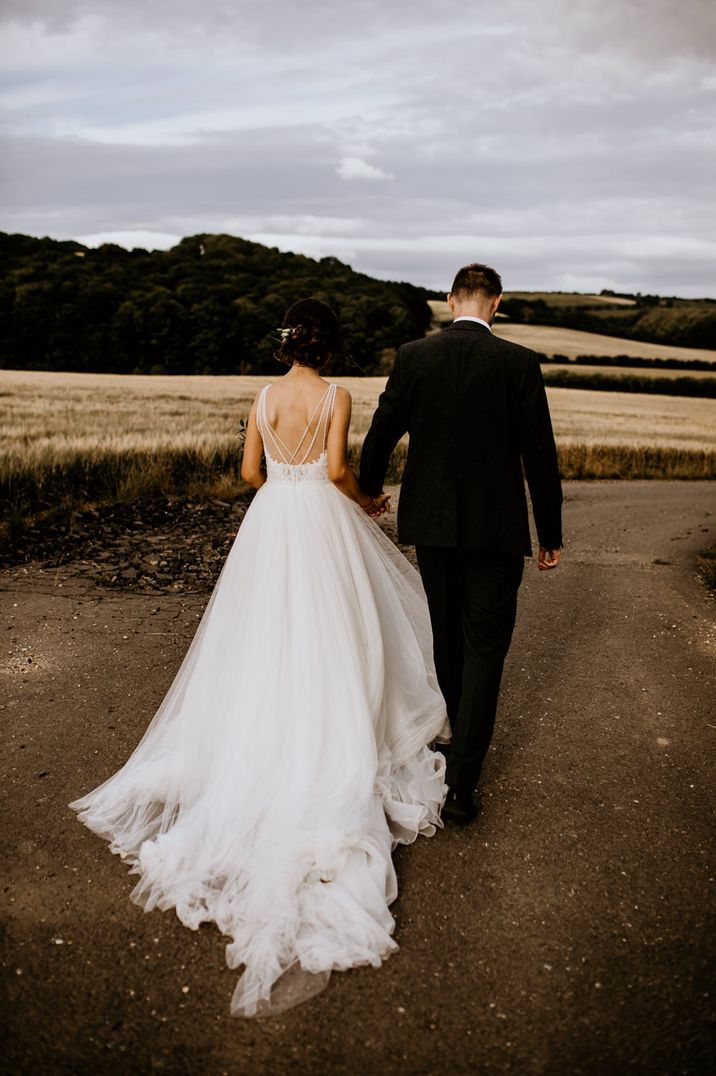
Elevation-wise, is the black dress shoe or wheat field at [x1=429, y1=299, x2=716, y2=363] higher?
wheat field at [x1=429, y1=299, x2=716, y2=363]

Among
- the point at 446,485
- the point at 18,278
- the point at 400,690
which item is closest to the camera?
the point at 446,485

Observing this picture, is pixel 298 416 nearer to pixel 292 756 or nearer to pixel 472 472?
pixel 472 472

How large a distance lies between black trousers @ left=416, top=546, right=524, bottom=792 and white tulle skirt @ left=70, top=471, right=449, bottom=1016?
0.26 metres

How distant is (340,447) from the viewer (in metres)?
3.89

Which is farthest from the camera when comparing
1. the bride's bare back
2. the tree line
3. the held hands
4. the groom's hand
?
the tree line

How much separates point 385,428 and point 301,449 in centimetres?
42

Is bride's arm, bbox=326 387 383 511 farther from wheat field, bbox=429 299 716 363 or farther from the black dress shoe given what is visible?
wheat field, bbox=429 299 716 363

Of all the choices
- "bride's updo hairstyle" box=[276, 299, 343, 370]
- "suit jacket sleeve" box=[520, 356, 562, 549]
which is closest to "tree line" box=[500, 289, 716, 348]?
"suit jacket sleeve" box=[520, 356, 562, 549]

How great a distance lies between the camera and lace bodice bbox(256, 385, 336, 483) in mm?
3834

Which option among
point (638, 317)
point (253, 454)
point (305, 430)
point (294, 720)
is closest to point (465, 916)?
point (294, 720)

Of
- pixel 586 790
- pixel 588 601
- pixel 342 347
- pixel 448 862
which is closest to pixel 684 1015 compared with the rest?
pixel 448 862

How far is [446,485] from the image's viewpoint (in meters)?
→ 3.73

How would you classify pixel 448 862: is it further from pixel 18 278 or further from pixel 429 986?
pixel 18 278

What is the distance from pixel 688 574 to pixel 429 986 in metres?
6.82
